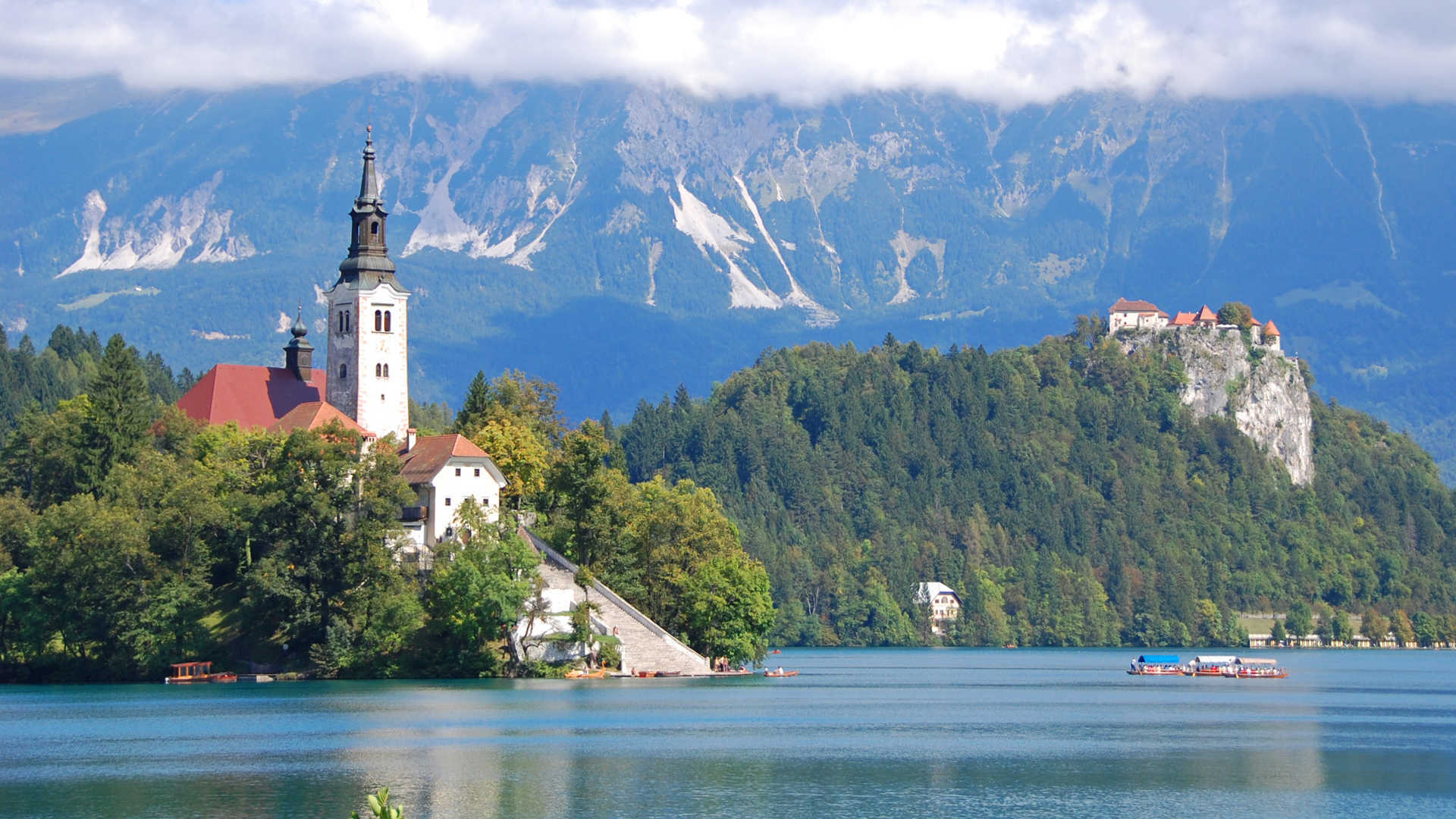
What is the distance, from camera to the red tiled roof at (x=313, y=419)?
4473 inches

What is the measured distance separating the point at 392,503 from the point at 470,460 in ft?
27.3

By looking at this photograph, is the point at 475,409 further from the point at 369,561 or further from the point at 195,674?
the point at 195,674

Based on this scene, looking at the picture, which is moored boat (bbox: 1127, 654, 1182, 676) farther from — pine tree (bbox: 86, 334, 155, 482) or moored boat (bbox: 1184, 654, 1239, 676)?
pine tree (bbox: 86, 334, 155, 482)

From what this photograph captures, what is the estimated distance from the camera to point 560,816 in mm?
52906

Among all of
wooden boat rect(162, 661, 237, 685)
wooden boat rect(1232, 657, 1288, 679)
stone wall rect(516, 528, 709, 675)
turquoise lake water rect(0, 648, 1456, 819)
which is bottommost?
turquoise lake water rect(0, 648, 1456, 819)

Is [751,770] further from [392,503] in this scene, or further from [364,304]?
[364,304]

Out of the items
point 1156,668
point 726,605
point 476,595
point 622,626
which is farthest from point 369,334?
point 1156,668

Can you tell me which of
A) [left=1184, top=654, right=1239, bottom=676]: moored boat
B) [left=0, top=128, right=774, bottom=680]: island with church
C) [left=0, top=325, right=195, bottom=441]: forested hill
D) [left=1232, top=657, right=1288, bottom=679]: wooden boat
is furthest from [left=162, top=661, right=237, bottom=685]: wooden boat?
[left=1184, top=654, right=1239, bottom=676]: moored boat

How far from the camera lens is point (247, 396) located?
406ft

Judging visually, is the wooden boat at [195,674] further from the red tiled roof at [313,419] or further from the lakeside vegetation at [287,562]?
the red tiled roof at [313,419]

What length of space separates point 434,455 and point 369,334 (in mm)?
18246

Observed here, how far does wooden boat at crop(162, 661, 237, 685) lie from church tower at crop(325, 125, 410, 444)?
935 inches

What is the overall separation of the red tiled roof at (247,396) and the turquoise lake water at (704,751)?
83.7ft

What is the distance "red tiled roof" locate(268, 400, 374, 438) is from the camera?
11362 centimetres
